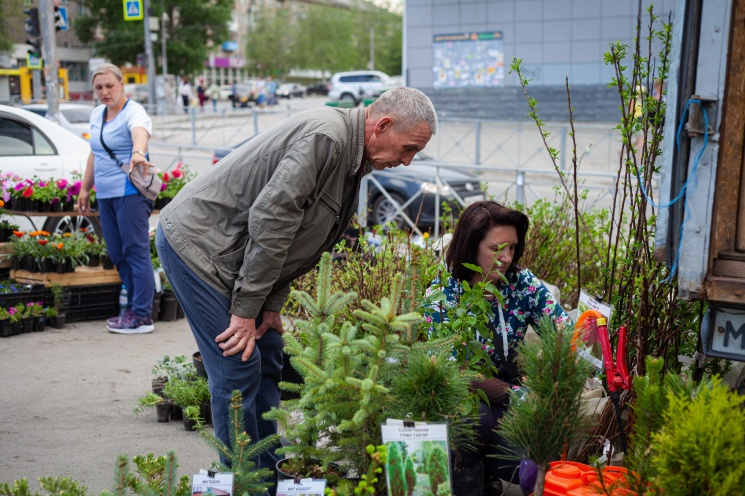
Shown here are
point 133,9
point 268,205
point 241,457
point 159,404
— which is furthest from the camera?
point 133,9

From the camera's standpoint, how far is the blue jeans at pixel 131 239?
539 cm

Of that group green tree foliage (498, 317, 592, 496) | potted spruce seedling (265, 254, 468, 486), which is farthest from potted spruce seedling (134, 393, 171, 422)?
green tree foliage (498, 317, 592, 496)

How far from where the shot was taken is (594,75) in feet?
79.3

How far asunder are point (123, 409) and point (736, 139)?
3373 mm

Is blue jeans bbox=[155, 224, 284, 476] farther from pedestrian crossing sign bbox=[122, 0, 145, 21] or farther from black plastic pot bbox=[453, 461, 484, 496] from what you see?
pedestrian crossing sign bbox=[122, 0, 145, 21]

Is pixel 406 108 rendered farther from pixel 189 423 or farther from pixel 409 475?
pixel 189 423

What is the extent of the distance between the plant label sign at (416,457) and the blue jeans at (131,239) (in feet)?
12.4

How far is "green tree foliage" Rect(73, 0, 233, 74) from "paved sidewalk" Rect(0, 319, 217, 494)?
4288 cm

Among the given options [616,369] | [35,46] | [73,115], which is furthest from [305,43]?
[616,369]

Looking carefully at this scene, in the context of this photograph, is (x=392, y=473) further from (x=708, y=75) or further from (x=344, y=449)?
(x=708, y=75)

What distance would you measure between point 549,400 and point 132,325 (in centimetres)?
434

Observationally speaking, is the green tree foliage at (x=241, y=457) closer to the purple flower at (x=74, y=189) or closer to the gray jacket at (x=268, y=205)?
the gray jacket at (x=268, y=205)

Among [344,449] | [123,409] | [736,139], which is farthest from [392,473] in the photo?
[123,409]

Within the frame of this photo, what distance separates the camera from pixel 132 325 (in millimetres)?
5809
